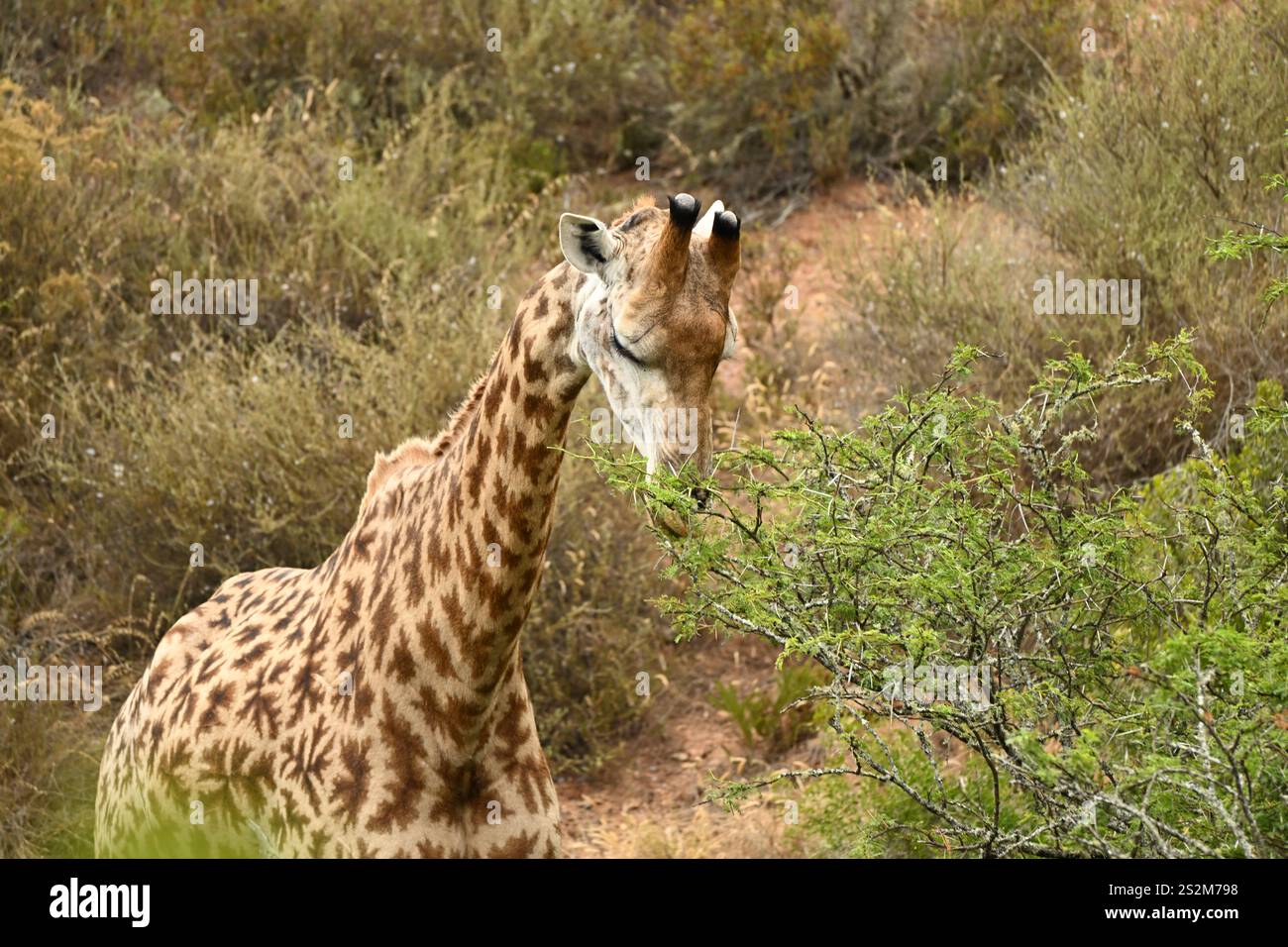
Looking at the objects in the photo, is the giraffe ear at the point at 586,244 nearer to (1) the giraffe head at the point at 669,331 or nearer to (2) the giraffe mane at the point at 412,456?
(1) the giraffe head at the point at 669,331

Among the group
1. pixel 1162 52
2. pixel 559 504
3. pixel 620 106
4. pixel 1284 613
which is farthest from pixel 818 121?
pixel 1284 613

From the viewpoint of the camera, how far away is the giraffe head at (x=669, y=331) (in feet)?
11.2

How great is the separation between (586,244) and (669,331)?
337 millimetres

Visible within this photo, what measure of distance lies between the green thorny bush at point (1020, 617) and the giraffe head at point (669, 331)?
4.1 inches

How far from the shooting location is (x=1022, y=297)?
24.6ft

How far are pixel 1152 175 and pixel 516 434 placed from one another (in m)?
4.78

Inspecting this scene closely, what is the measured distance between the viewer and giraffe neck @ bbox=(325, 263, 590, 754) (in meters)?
3.75

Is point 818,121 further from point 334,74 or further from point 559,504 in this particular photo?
point 559,504

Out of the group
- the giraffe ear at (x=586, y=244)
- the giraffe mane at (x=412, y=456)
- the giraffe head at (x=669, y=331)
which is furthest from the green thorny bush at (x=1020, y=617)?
the giraffe mane at (x=412, y=456)

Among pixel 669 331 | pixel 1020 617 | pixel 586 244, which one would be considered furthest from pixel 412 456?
pixel 1020 617

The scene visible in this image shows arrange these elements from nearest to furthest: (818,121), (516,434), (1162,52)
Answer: (516,434) → (1162,52) → (818,121)

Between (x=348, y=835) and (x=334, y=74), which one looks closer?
(x=348, y=835)

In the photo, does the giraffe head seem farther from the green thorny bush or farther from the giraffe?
the green thorny bush

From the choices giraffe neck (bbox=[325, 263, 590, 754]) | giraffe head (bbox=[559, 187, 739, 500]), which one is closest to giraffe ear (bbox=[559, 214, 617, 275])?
giraffe head (bbox=[559, 187, 739, 500])
